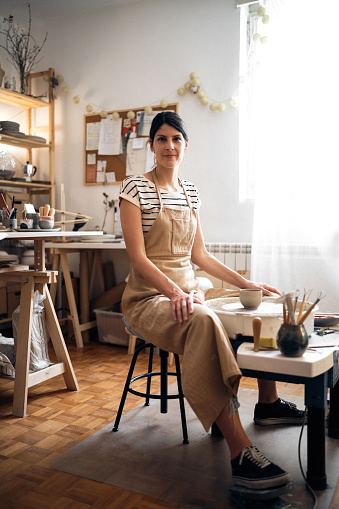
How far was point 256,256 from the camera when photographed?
10.3 ft

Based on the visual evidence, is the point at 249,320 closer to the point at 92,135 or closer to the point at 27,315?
the point at 27,315

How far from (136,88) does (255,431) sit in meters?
2.81

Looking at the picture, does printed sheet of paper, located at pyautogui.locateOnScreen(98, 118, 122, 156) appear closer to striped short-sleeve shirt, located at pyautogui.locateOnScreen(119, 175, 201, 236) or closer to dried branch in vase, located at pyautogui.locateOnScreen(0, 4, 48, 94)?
dried branch in vase, located at pyautogui.locateOnScreen(0, 4, 48, 94)

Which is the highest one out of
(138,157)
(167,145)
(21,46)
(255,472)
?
(21,46)

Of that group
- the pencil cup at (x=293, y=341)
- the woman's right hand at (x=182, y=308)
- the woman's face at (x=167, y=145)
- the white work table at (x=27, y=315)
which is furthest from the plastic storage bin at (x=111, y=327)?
the pencil cup at (x=293, y=341)

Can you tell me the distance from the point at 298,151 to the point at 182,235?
1.47 m

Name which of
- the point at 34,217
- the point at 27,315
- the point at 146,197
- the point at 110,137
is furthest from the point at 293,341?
the point at 110,137

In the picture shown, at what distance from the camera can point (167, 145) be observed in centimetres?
188

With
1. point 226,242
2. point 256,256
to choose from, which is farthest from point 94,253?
point 256,256

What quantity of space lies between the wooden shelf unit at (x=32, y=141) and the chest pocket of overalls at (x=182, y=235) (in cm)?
216

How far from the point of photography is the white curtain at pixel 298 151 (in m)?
2.93

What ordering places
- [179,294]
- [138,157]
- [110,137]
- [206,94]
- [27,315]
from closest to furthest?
[179,294]
[27,315]
[206,94]
[138,157]
[110,137]

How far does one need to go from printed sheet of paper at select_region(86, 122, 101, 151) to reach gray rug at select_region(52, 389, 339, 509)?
2493 millimetres

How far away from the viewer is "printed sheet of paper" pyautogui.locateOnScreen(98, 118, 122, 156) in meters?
3.78
